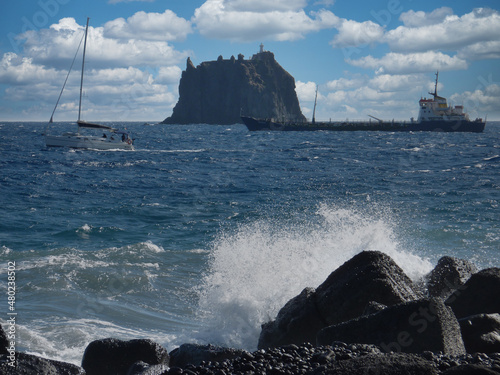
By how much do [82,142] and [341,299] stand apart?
4897 centimetres

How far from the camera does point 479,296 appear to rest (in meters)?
7.77

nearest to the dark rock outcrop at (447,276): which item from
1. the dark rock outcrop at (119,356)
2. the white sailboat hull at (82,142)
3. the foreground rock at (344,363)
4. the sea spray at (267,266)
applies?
the sea spray at (267,266)

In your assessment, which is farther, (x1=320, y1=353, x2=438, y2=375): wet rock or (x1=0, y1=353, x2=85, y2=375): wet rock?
(x1=0, y1=353, x2=85, y2=375): wet rock

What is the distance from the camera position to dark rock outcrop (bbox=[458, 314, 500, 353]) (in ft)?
20.0

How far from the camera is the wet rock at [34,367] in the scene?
588 cm

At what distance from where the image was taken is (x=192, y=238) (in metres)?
16.9

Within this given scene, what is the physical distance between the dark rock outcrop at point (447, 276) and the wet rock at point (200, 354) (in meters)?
4.49

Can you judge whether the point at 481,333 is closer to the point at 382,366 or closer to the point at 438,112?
the point at 382,366

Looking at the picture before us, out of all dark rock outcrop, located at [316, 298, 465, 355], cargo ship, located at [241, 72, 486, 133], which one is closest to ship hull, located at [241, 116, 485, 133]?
cargo ship, located at [241, 72, 486, 133]

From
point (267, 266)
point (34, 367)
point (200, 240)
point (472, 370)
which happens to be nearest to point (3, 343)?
point (34, 367)

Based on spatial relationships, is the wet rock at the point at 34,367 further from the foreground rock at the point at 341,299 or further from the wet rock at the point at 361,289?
the wet rock at the point at 361,289

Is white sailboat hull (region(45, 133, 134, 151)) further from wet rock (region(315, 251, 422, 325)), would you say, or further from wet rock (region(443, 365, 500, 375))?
wet rock (region(443, 365, 500, 375))

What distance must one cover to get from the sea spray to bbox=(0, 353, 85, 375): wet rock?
9.92ft

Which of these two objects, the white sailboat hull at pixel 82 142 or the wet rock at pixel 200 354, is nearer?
the wet rock at pixel 200 354
